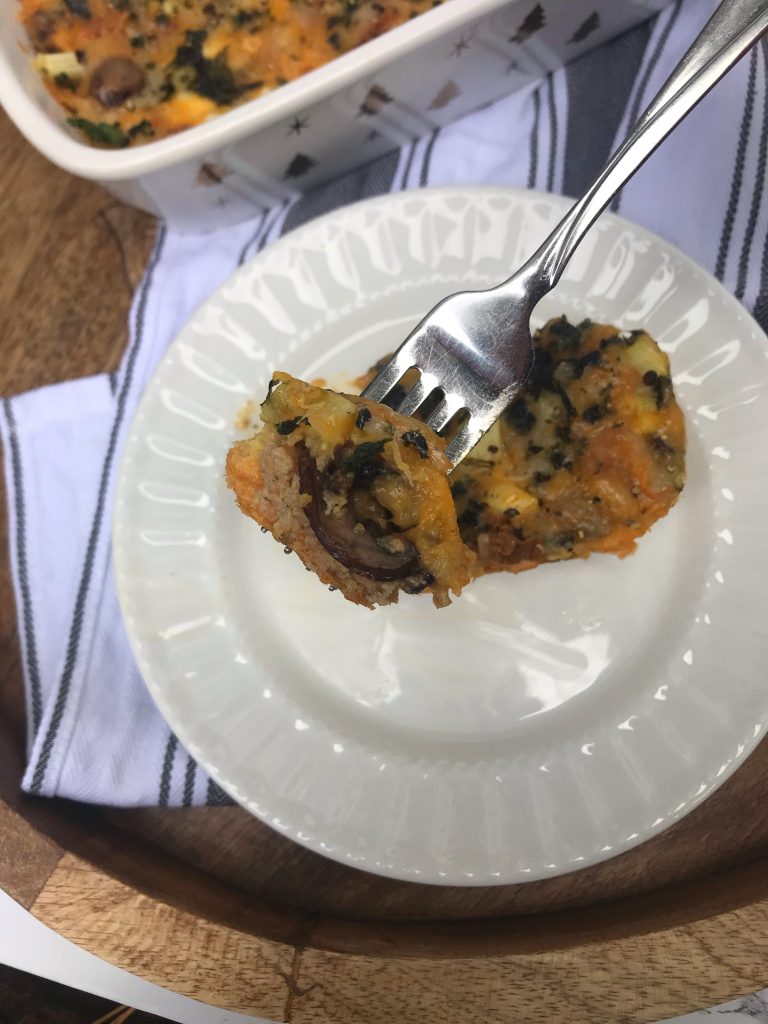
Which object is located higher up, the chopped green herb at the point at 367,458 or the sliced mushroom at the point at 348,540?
the chopped green herb at the point at 367,458

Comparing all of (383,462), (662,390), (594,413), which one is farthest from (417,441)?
(662,390)

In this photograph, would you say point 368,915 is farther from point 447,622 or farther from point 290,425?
point 290,425

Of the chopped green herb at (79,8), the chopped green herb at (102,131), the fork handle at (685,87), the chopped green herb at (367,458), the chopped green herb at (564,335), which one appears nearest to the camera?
the chopped green herb at (367,458)

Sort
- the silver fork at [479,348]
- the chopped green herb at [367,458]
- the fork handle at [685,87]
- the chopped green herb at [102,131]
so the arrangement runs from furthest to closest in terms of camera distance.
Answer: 1. the chopped green herb at [102,131]
2. the silver fork at [479,348]
3. the fork handle at [685,87]
4. the chopped green herb at [367,458]

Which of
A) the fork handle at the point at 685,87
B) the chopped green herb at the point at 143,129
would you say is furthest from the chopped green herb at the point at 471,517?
the chopped green herb at the point at 143,129

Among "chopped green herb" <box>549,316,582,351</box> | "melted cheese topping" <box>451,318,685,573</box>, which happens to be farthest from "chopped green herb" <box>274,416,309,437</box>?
"chopped green herb" <box>549,316,582,351</box>

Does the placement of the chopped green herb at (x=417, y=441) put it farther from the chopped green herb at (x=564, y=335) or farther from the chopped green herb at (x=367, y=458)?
the chopped green herb at (x=564, y=335)

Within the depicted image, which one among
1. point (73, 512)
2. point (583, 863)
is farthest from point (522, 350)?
point (73, 512)
